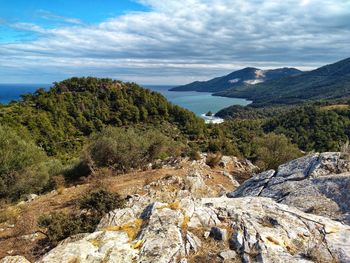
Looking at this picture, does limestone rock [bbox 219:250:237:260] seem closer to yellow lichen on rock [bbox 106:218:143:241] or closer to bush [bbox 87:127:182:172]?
yellow lichen on rock [bbox 106:218:143:241]

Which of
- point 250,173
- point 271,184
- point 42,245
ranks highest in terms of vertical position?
point 271,184

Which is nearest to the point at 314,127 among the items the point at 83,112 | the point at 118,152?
the point at 83,112

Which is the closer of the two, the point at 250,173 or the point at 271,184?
the point at 271,184

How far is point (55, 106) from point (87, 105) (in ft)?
27.3

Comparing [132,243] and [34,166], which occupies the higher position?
[132,243]

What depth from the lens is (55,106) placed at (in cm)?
6806

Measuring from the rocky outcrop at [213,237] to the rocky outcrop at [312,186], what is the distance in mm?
965

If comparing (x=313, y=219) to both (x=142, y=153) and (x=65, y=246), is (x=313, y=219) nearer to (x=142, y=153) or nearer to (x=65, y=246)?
(x=65, y=246)

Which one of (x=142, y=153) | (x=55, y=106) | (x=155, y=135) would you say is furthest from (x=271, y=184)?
(x=55, y=106)

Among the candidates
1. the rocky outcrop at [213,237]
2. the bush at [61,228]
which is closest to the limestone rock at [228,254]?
the rocky outcrop at [213,237]

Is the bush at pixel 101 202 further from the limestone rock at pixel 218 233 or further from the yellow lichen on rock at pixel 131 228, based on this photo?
the limestone rock at pixel 218 233

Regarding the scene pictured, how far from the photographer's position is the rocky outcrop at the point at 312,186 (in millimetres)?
8392

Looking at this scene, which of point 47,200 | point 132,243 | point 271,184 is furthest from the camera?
point 47,200

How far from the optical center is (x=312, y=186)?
9398mm
